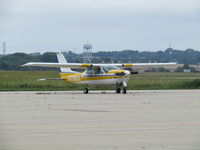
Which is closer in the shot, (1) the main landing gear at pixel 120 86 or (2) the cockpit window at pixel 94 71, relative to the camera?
(1) the main landing gear at pixel 120 86

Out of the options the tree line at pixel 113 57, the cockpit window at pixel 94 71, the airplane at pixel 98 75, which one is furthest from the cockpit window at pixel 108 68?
the tree line at pixel 113 57

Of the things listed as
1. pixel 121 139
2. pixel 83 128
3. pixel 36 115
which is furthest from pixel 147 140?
pixel 36 115

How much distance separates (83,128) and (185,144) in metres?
3.53

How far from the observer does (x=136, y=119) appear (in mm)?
16625

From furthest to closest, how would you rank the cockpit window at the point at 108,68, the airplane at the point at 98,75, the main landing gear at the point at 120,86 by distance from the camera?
the cockpit window at the point at 108,68 → the airplane at the point at 98,75 → the main landing gear at the point at 120,86

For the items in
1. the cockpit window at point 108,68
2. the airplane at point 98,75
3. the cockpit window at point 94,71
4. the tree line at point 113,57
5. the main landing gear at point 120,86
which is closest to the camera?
the main landing gear at point 120,86

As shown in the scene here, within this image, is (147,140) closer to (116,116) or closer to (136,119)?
(136,119)

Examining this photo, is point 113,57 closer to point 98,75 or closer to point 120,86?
point 98,75

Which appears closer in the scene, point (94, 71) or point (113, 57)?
point (94, 71)

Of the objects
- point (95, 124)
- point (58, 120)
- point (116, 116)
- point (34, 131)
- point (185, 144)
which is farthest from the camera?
point (116, 116)

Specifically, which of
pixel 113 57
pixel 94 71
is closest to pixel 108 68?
pixel 94 71

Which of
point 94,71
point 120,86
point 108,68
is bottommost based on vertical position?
point 120,86

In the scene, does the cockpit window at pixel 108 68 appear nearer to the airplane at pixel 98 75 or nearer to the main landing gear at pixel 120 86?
→ the airplane at pixel 98 75

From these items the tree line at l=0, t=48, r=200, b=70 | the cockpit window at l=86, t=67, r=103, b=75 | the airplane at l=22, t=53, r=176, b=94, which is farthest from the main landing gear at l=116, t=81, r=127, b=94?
the tree line at l=0, t=48, r=200, b=70
